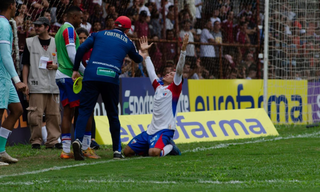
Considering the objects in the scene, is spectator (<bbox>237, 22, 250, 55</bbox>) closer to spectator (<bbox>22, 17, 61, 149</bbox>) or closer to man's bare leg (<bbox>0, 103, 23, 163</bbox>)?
spectator (<bbox>22, 17, 61, 149</bbox>)

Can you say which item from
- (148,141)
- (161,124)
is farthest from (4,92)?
(161,124)

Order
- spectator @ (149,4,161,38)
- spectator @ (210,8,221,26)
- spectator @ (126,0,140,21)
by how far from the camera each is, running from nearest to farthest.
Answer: spectator @ (126,0,140,21), spectator @ (149,4,161,38), spectator @ (210,8,221,26)

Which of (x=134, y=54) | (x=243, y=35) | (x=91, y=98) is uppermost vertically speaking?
(x=243, y=35)

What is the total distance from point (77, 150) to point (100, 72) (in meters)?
1.06

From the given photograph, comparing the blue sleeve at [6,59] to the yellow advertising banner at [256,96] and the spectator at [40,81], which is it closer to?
the spectator at [40,81]

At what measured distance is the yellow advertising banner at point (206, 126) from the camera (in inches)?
374

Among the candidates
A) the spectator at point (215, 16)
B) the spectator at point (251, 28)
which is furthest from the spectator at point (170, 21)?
the spectator at point (251, 28)

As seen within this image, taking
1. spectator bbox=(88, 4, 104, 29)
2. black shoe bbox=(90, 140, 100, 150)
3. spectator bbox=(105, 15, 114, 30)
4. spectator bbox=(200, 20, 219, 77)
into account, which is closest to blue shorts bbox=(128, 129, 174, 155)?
black shoe bbox=(90, 140, 100, 150)

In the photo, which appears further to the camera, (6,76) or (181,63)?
(181,63)

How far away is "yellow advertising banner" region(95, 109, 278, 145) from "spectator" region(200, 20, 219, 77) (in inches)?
125

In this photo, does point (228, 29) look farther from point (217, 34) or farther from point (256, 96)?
point (256, 96)

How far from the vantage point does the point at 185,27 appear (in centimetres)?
1406

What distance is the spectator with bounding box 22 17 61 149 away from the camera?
8930mm

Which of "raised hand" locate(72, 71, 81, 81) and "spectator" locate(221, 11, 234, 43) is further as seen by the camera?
"spectator" locate(221, 11, 234, 43)
